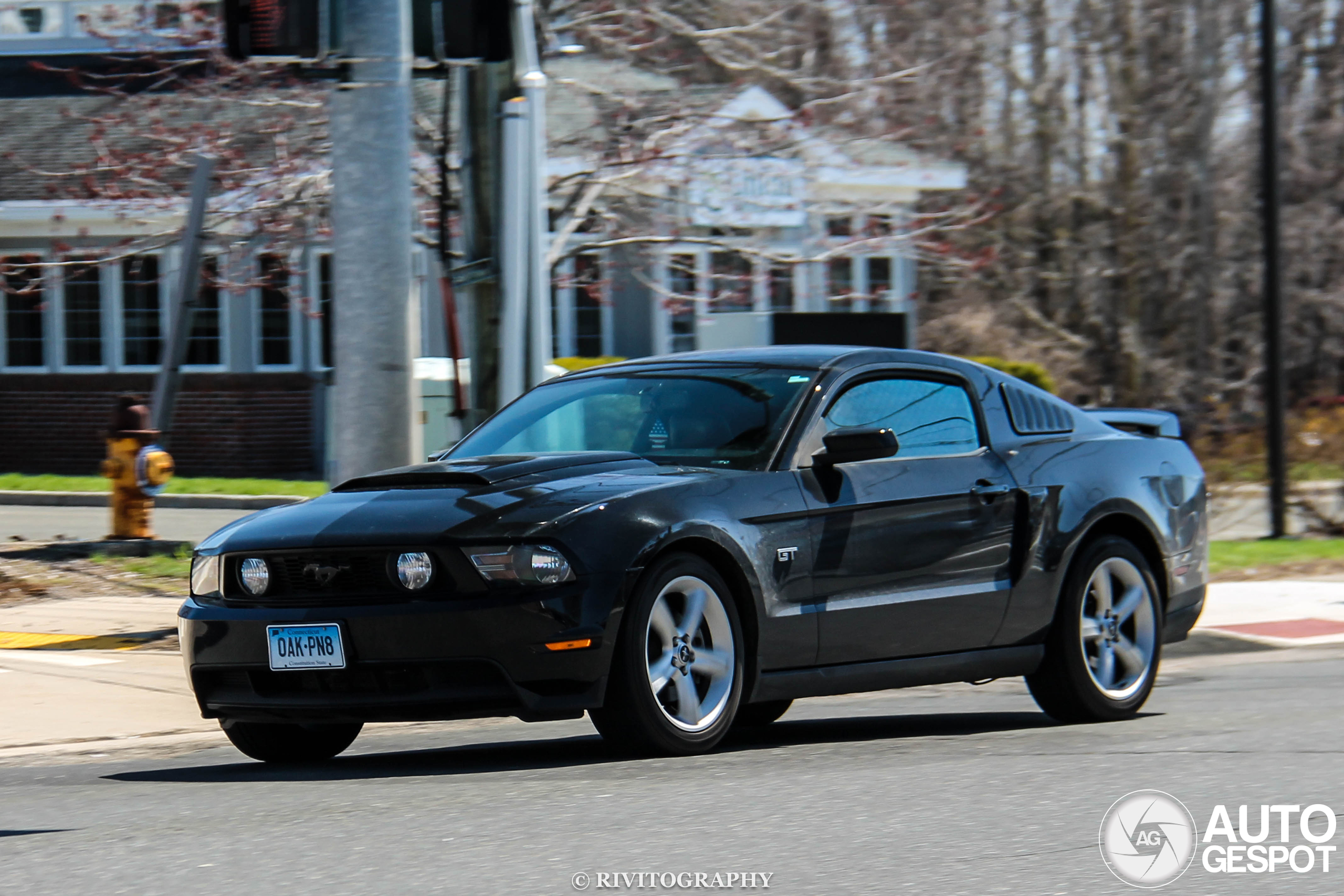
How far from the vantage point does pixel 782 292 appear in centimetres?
2848

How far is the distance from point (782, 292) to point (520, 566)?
2260 cm

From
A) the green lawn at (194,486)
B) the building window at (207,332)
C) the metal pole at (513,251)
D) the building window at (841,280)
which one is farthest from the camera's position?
the building window at (841,280)

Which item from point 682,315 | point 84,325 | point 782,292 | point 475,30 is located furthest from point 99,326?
point 475,30

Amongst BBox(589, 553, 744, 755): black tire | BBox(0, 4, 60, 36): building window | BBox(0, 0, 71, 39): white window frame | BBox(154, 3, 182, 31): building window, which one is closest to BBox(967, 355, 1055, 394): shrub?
BBox(154, 3, 182, 31): building window

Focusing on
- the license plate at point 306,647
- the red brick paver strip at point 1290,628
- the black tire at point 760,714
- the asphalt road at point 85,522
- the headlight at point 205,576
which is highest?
the headlight at point 205,576

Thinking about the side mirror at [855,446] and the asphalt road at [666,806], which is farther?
the side mirror at [855,446]

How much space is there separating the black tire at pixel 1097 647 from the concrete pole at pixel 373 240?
12.1 feet

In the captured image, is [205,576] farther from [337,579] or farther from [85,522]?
[85,522]

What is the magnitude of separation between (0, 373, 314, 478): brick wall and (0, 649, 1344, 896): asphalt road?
59.0 feet

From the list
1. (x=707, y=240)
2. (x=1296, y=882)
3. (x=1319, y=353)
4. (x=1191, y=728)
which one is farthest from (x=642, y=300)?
(x=1296, y=882)

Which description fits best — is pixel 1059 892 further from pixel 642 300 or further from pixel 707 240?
pixel 642 300

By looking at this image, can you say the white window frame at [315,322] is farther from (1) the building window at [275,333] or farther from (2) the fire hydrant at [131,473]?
(2) the fire hydrant at [131,473]

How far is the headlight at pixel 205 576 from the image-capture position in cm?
664

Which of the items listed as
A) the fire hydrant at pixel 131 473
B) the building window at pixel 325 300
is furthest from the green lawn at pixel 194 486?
the fire hydrant at pixel 131 473
